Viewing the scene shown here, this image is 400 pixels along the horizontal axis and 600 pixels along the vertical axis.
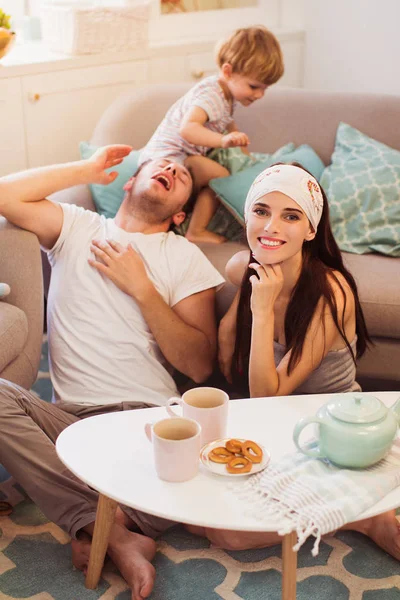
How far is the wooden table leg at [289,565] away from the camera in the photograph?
1.54 m

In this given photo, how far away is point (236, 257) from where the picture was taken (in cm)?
239

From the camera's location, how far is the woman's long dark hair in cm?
205

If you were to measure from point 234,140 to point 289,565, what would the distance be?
157 centimetres

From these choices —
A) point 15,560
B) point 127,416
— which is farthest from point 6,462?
point 127,416

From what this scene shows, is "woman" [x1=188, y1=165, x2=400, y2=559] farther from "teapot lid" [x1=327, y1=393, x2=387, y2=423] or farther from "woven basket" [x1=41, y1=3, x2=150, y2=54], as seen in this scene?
"woven basket" [x1=41, y1=3, x2=150, y2=54]

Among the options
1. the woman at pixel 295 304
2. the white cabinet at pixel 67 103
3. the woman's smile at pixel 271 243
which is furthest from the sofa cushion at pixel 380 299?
the white cabinet at pixel 67 103

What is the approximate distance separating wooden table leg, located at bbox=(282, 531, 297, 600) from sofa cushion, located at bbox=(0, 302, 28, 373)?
0.96 meters

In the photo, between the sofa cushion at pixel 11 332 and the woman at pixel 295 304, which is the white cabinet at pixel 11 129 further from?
the woman at pixel 295 304

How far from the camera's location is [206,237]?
2.93 metres

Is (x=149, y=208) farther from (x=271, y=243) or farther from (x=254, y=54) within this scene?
(x=254, y=54)

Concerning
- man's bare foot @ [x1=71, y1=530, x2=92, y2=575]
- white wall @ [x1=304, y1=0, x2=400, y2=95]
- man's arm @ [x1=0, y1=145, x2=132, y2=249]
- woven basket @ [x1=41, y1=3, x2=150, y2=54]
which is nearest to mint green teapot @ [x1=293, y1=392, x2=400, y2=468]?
man's bare foot @ [x1=71, y1=530, x2=92, y2=575]

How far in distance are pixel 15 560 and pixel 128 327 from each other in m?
0.67

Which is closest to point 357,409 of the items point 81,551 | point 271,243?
point 271,243

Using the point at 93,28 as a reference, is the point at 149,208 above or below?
below
